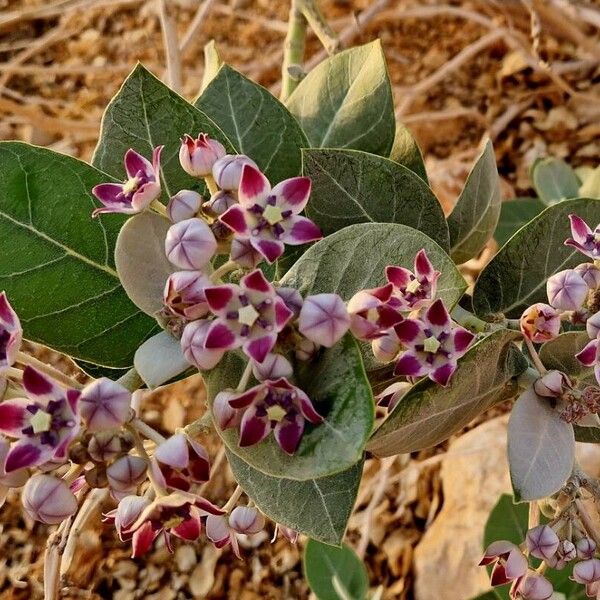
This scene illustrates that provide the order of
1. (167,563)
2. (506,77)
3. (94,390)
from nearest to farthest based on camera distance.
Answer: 1. (94,390)
2. (167,563)
3. (506,77)

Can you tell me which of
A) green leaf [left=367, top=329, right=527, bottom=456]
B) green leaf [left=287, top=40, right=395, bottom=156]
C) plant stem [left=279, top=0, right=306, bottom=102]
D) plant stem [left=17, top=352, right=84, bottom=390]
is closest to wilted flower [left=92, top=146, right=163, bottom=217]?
plant stem [left=17, top=352, right=84, bottom=390]

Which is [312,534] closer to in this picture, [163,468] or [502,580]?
[163,468]

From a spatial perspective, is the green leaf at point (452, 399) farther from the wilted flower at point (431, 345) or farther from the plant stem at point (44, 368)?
the plant stem at point (44, 368)

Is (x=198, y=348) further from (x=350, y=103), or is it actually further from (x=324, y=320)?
(x=350, y=103)

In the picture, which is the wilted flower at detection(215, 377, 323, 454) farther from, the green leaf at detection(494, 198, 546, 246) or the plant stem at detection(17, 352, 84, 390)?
the green leaf at detection(494, 198, 546, 246)

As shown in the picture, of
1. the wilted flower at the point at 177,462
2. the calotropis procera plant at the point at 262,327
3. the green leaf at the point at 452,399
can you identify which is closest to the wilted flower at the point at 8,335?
the calotropis procera plant at the point at 262,327

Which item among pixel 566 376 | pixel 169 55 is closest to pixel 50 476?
pixel 566 376
